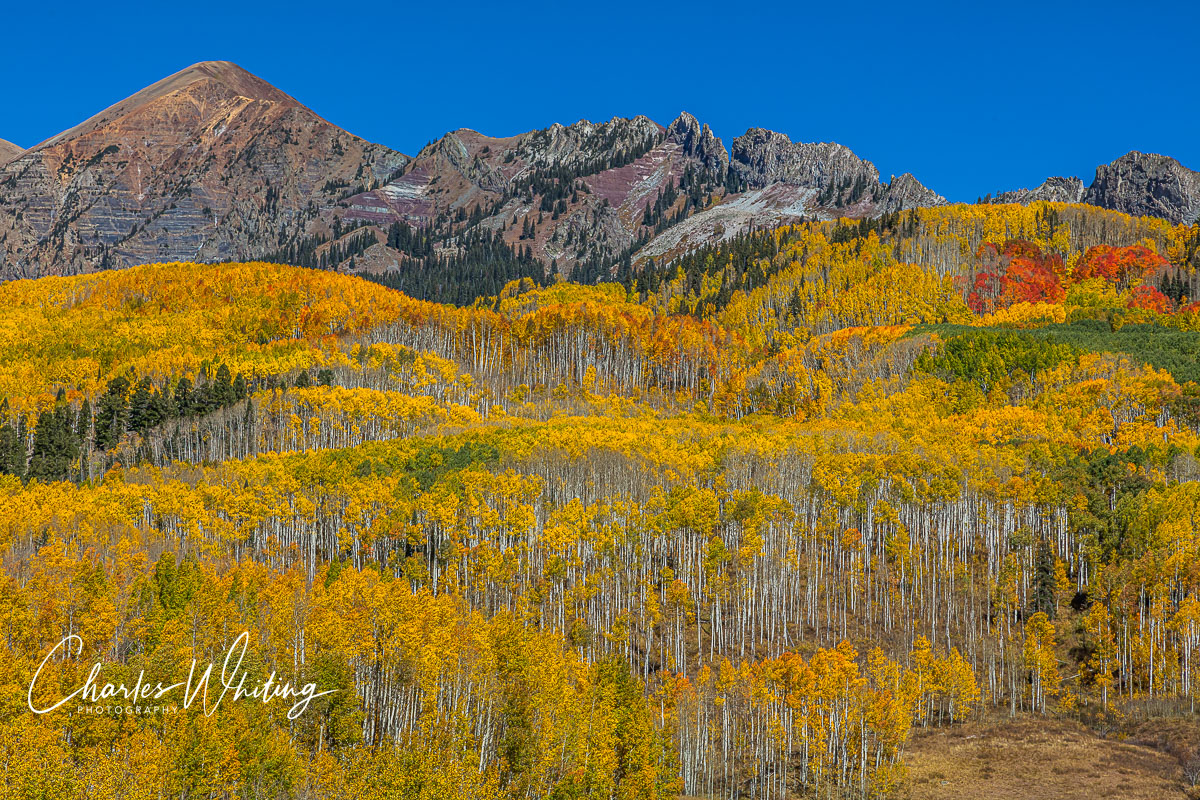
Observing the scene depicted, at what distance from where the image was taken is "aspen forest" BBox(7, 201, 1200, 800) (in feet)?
226

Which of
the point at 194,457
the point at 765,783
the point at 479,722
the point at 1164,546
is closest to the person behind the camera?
the point at 479,722

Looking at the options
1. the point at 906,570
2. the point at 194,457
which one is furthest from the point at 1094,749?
the point at 194,457

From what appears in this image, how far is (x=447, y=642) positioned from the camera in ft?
246

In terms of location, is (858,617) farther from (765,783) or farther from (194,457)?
(194,457)

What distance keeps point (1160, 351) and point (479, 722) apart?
14937 centimetres

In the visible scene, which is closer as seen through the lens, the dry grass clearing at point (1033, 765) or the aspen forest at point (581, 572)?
the aspen forest at point (581, 572)

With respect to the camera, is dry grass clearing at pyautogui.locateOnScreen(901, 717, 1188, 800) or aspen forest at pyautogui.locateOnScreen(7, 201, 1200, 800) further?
dry grass clearing at pyautogui.locateOnScreen(901, 717, 1188, 800)

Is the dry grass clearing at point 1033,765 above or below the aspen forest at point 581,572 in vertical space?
below

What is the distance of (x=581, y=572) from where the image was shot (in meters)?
114

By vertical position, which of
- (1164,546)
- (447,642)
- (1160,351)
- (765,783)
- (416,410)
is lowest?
(765,783)

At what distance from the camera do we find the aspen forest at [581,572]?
6888 centimetres

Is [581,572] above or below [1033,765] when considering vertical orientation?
above

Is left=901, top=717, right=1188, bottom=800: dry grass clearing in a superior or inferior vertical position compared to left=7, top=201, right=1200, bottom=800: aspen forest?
inferior

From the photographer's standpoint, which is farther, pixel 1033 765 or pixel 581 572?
pixel 581 572
